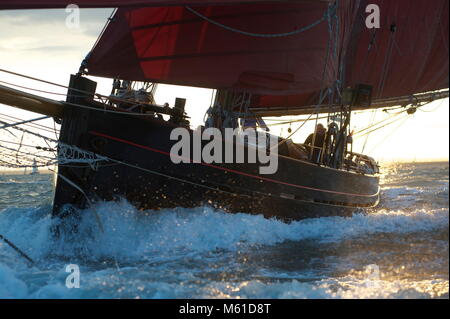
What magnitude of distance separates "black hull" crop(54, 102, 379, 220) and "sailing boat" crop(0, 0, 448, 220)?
0.02m

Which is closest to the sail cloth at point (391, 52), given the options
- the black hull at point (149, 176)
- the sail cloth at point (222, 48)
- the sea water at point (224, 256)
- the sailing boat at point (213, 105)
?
the sailing boat at point (213, 105)

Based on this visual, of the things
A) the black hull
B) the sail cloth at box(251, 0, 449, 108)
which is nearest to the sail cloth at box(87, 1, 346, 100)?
the black hull

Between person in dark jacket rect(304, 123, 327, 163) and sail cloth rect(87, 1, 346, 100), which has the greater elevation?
sail cloth rect(87, 1, 346, 100)

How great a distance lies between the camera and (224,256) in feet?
26.8

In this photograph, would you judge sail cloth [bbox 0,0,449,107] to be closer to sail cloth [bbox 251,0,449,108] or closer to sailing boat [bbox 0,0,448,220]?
sailing boat [bbox 0,0,448,220]

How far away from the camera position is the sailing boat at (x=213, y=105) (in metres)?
9.30

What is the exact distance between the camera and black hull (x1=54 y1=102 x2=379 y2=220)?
30.6 feet

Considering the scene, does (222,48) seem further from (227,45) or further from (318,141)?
(318,141)

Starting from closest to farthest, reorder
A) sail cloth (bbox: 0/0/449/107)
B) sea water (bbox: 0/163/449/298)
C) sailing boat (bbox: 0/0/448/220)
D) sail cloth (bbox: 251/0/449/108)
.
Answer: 1. sea water (bbox: 0/163/449/298)
2. sailing boat (bbox: 0/0/448/220)
3. sail cloth (bbox: 0/0/449/107)
4. sail cloth (bbox: 251/0/449/108)

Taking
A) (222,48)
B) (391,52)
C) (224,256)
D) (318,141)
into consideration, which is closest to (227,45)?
(222,48)

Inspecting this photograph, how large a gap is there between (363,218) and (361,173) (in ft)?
8.09

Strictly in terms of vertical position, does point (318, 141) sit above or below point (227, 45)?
below

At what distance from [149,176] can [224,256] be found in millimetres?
2254

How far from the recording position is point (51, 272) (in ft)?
24.3
